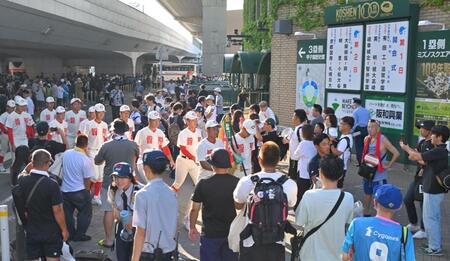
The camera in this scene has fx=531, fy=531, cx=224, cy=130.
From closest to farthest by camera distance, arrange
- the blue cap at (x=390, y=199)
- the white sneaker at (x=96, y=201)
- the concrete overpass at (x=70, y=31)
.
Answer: the blue cap at (x=390, y=199)
the white sneaker at (x=96, y=201)
the concrete overpass at (x=70, y=31)

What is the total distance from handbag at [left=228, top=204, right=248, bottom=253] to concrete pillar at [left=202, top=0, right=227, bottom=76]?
4179cm

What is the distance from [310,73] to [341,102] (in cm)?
217

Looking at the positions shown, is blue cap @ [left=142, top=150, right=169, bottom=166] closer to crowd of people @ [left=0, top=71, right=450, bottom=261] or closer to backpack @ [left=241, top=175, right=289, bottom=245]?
crowd of people @ [left=0, top=71, right=450, bottom=261]

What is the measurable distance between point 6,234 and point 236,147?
4.02 metres

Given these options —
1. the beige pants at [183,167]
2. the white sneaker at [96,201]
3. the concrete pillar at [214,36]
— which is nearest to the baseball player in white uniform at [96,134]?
the white sneaker at [96,201]

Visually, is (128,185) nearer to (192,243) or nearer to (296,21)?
(192,243)

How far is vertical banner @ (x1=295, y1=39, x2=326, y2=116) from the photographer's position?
16.9 m

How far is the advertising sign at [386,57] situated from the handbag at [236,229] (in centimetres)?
978

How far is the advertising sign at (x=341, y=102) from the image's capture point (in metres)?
15.3

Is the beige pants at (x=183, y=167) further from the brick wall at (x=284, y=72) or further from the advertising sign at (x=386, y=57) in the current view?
the brick wall at (x=284, y=72)

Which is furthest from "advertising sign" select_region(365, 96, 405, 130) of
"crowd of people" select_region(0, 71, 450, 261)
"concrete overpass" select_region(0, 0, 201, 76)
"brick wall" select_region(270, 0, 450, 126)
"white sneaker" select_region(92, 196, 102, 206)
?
"concrete overpass" select_region(0, 0, 201, 76)

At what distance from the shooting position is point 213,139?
7996 mm

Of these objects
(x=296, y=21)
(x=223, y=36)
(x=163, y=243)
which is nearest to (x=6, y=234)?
(x=163, y=243)

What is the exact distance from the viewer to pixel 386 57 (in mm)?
13977
